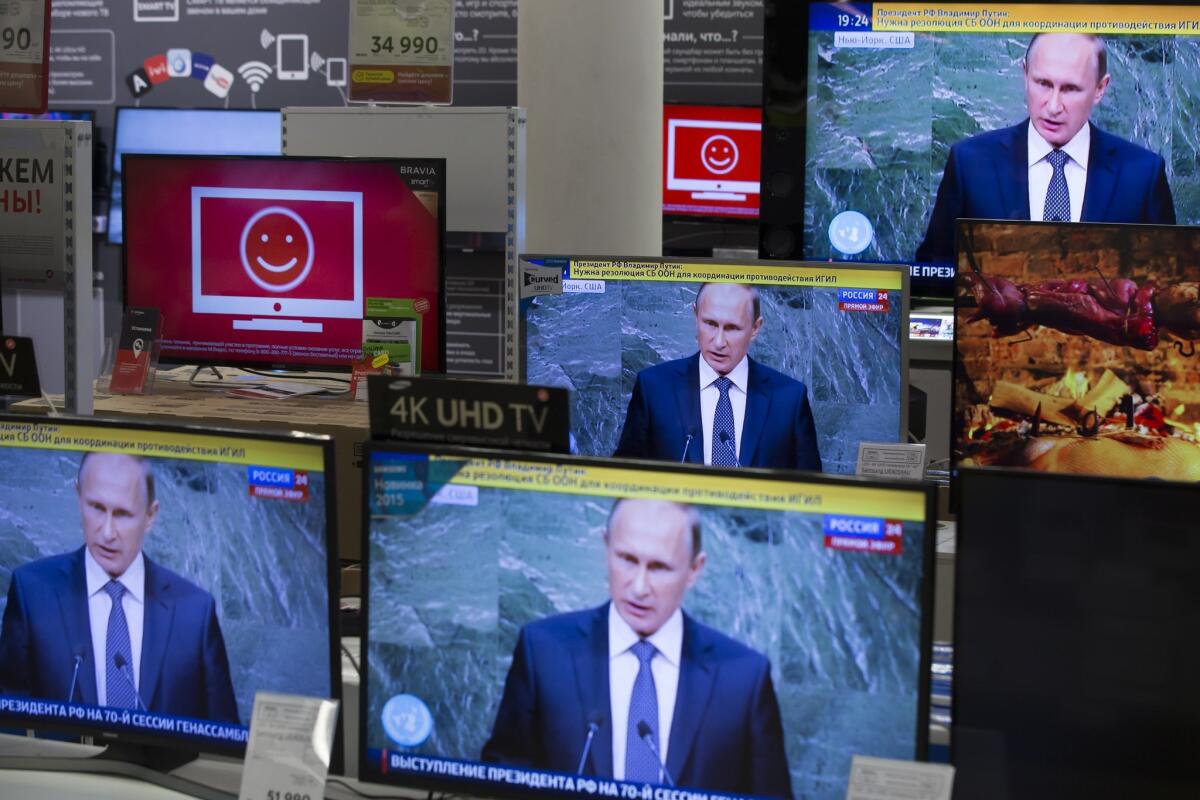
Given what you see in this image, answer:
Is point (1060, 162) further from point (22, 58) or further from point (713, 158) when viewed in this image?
point (22, 58)

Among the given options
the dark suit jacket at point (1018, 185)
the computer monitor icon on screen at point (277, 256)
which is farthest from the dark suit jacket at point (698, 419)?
the dark suit jacket at point (1018, 185)

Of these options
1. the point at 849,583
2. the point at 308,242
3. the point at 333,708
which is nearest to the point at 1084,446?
the point at 849,583

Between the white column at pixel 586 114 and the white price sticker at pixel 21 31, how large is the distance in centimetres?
182

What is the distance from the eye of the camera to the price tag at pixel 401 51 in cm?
357

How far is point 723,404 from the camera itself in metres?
2.95

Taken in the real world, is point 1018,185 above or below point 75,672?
above

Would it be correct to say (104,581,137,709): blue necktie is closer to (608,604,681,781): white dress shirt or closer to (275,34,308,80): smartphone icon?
(608,604,681,781): white dress shirt

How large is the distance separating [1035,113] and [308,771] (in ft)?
11.0

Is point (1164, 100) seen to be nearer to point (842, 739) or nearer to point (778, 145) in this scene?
point (778, 145)

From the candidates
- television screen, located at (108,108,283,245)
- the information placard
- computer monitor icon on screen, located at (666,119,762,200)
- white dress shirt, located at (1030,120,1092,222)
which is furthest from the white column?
the information placard

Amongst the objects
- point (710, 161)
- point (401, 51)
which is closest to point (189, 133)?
point (710, 161)

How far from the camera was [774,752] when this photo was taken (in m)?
1.57

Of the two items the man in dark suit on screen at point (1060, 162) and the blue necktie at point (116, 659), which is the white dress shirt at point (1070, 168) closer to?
the man in dark suit on screen at point (1060, 162)

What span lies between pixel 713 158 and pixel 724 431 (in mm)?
3284
